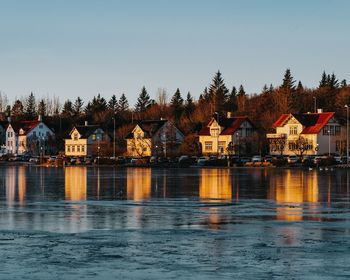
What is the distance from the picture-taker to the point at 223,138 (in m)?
124

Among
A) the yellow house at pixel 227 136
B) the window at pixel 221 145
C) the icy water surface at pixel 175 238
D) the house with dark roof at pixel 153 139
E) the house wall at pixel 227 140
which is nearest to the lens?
the icy water surface at pixel 175 238

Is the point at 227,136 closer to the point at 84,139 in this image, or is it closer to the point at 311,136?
the point at 311,136

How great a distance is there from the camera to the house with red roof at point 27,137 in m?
151

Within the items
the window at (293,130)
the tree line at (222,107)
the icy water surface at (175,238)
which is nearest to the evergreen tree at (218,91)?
the tree line at (222,107)

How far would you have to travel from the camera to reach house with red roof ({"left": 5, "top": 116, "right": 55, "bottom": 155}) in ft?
497

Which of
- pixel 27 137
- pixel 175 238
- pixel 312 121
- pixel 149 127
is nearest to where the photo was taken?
pixel 175 238

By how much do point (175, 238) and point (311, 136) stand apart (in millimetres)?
96670

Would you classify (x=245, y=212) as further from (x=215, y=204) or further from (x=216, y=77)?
(x=216, y=77)

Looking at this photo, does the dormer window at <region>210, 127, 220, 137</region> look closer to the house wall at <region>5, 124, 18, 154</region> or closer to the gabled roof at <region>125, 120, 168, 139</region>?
the gabled roof at <region>125, 120, 168, 139</region>

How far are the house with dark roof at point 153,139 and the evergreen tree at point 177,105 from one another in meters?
30.1

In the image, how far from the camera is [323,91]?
15750cm

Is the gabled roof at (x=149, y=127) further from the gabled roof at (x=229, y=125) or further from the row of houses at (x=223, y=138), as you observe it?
the gabled roof at (x=229, y=125)

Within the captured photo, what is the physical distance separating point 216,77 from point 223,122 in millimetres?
60384

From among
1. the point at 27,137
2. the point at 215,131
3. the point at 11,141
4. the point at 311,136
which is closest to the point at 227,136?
the point at 215,131
